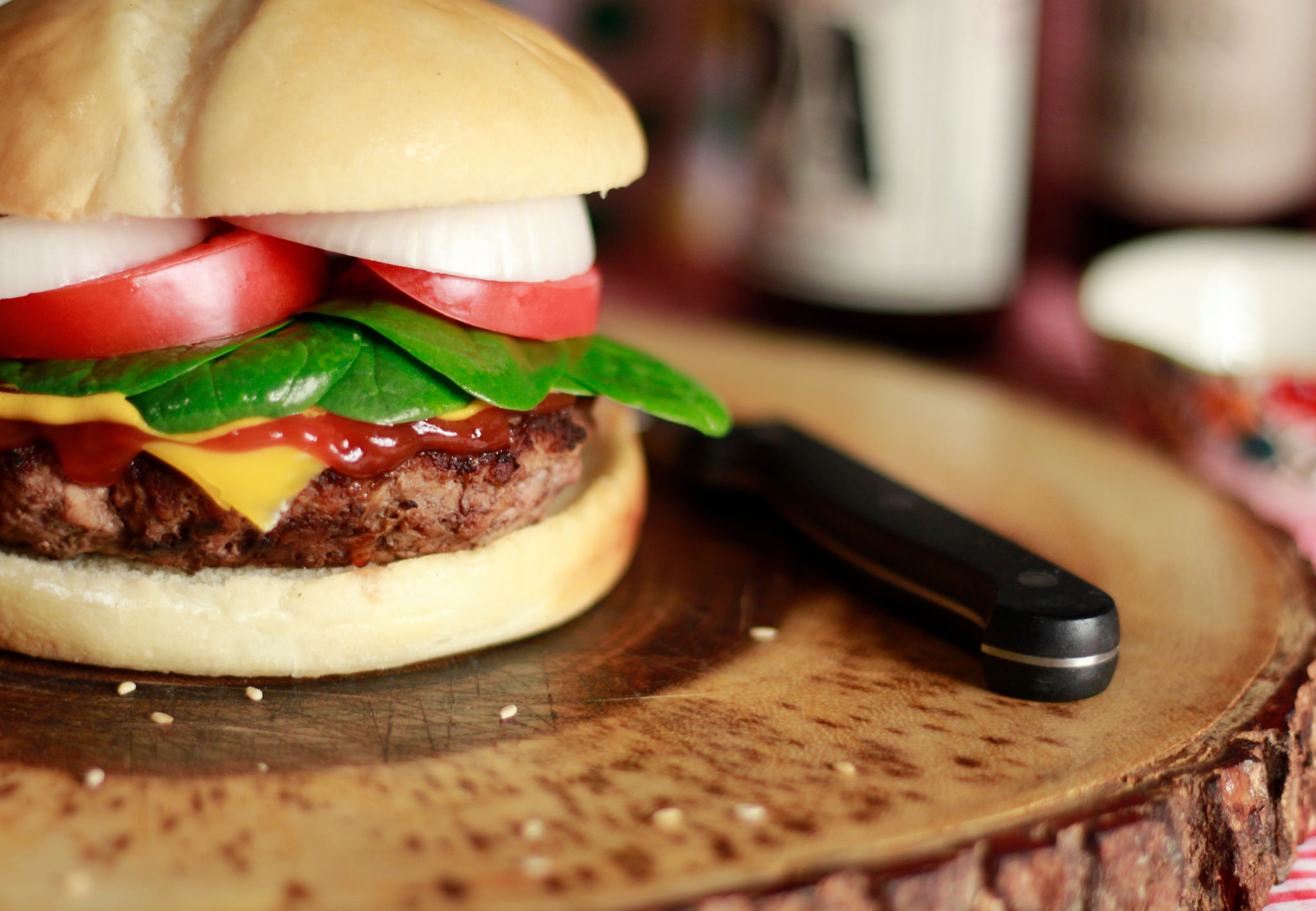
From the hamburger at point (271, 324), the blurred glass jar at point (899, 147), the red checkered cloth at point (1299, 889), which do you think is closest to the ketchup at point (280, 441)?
the hamburger at point (271, 324)

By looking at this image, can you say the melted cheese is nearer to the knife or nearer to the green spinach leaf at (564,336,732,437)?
the green spinach leaf at (564,336,732,437)

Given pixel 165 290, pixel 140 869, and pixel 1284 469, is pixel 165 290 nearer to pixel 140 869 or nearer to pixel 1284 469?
pixel 140 869

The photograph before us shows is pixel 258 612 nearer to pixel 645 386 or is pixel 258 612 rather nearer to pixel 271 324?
pixel 271 324

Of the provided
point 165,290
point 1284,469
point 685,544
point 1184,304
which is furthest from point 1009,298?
point 165,290

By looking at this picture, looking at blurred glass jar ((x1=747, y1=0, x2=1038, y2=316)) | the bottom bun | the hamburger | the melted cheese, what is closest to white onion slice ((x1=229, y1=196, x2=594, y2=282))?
the hamburger

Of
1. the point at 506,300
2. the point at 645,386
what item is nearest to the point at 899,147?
the point at 645,386

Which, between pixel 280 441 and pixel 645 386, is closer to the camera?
pixel 280 441
